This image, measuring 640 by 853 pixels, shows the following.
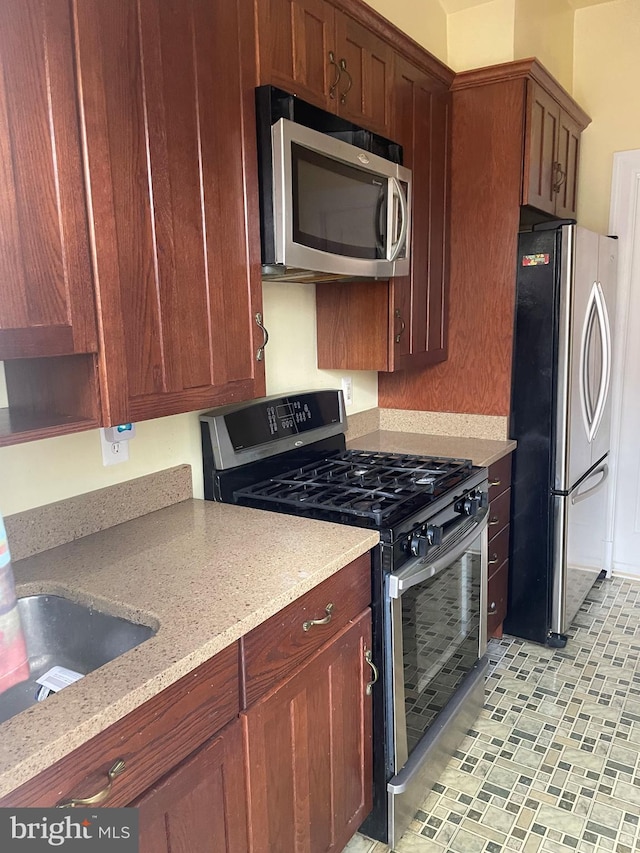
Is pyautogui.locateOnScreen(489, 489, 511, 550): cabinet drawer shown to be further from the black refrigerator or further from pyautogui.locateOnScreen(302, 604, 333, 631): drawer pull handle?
pyautogui.locateOnScreen(302, 604, 333, 631): drawer pull handle

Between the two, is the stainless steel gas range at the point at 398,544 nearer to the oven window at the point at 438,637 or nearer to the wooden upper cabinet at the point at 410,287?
the oven window at the point at 438,637

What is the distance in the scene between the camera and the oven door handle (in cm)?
164

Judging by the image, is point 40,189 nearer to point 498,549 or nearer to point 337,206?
point 337,206

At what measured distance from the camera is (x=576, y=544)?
2811 mm

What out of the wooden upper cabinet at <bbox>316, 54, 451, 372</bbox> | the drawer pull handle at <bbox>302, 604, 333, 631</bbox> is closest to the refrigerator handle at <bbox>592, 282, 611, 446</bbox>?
the wooden upper cabinet at <bbox>316, 54, 451, 372</bbox>

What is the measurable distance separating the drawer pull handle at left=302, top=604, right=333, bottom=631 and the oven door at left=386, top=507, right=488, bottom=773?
0.23 metres

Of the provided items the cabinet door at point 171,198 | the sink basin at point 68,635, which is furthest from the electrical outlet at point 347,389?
the sink basin at point 68,635

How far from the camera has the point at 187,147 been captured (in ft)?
4.63

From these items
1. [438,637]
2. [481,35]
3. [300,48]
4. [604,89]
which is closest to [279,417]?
[438,637]

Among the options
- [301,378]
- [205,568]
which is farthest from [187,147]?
[301,378]

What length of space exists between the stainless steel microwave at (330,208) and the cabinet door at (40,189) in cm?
56

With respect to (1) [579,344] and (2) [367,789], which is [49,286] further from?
(1) [579,344]
